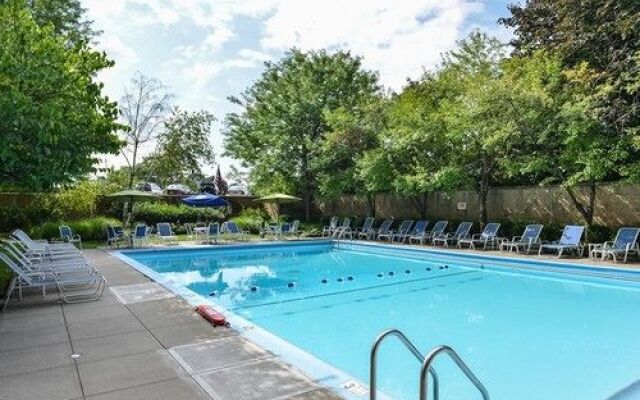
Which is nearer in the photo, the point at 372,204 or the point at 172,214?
the point at 172,214

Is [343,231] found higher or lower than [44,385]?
higher

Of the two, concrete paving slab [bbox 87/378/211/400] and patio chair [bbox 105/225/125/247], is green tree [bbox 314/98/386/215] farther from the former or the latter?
concrete paving slab [bbox 87/378/211/400]

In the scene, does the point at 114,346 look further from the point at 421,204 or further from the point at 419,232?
the point at 421,204

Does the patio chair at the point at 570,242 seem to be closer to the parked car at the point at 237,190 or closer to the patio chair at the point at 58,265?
the patio chair at the point at 58,265

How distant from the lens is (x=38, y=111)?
5.36 m

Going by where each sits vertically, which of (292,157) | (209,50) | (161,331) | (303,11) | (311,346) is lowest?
(311,346)

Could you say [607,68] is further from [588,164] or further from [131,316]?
[131,316]

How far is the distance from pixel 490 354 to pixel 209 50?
16.4 m

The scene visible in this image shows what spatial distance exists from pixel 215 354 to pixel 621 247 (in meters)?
11.7

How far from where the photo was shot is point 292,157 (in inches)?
940

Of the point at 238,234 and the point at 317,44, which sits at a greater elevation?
the point at 317,44

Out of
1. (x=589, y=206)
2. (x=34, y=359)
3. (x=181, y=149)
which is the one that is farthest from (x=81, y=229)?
(x=589, y=206)

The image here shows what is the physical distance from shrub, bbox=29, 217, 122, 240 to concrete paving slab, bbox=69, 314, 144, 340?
1317cm

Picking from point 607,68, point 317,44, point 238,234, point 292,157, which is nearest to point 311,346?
point 607,68
